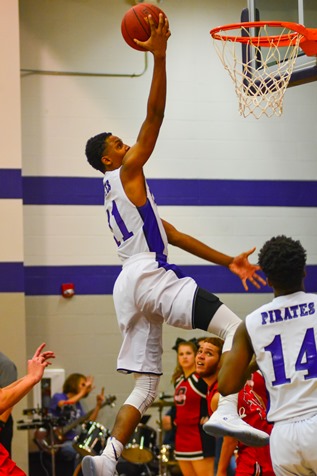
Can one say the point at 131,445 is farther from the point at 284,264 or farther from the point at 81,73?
the point at 284,264

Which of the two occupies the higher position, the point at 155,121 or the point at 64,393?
the point at 155,121

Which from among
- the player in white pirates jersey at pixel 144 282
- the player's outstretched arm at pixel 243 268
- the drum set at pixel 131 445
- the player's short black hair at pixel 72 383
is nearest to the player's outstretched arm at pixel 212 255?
the player's outstretched arm at pixel 243 268

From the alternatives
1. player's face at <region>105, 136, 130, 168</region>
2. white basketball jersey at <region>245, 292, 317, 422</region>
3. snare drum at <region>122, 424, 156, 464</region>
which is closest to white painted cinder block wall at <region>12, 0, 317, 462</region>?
snare drum at <region>122, 424, 156, 464</region>

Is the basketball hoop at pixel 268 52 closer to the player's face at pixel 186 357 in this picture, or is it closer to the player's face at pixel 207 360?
the player's face at pixel 207 360

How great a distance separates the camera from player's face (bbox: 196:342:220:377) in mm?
7660

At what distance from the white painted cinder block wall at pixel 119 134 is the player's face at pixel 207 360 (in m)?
4.04

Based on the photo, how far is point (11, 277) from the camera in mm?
10781

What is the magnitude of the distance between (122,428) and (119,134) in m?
6.65

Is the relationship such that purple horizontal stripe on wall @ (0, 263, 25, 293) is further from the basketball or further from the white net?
the basketball

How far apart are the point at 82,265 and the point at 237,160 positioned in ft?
8.45

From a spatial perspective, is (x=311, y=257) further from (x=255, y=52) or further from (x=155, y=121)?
(x=155, y=121)

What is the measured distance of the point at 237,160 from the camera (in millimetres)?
12195

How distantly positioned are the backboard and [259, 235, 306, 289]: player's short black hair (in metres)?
3.43

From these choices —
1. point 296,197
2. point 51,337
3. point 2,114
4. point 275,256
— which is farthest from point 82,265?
point 275,256
